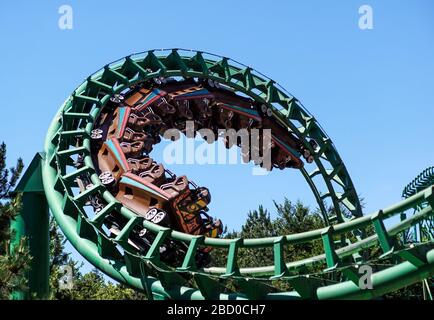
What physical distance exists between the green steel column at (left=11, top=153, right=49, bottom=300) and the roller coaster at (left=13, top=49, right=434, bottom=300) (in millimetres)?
18

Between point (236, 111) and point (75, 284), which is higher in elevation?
point (236, 111)

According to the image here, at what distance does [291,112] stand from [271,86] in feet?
2.29

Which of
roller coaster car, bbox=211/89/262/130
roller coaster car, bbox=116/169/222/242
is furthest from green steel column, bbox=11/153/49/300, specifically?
roller coaster car, bbox=211/89/262/130

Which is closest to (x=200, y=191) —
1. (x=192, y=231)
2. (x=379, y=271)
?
(x=192, y=231)

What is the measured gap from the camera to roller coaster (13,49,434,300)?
10.3m

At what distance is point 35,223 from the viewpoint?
1384 cm

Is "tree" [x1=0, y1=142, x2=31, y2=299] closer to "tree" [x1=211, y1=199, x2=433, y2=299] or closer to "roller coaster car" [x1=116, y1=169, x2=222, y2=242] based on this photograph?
"roller coaster car" [x1=116, y1=169, x2=222, y2=242]

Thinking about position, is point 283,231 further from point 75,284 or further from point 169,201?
point 169,201

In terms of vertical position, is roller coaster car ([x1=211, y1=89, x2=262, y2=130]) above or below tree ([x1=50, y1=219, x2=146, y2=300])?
above

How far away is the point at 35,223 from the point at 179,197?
2835 mm

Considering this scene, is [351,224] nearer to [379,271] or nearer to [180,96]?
[379,271]

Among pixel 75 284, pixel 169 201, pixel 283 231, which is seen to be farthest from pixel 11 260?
pixel 283 231

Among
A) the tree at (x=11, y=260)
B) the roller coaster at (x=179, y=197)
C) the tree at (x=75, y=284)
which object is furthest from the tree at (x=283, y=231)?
the tree at (x=11, y=260)

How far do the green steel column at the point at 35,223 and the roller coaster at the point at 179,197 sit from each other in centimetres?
2
